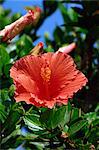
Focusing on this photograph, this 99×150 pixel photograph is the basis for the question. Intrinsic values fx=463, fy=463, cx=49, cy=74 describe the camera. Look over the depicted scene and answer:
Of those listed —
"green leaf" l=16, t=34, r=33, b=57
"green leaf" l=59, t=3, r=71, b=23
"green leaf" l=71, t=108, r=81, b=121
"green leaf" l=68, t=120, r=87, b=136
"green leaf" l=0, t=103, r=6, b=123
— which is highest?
"green leaf" l=59, t=3, r=71, b=23

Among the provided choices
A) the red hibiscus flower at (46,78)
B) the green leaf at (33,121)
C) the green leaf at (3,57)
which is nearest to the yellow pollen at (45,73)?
the red hibiscus flower at (46,78)

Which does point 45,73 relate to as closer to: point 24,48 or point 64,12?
point 24,48

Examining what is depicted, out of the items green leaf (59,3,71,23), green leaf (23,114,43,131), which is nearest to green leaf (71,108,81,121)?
green leaf (23,114,43,131)

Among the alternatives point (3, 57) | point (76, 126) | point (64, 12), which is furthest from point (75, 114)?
point (64, 12)

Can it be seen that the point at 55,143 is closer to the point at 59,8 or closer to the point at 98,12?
the point at 98,12

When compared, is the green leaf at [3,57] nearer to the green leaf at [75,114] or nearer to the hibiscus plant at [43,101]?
the hibiscus plant at [43,101]

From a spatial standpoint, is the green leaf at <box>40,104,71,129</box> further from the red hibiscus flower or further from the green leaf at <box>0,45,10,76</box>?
the green leaf at <box>0,45,10,76</box>
